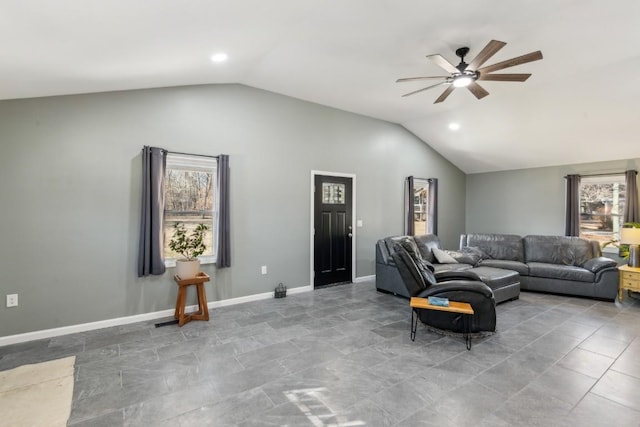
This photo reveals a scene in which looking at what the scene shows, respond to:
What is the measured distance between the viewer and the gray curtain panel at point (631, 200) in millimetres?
5402

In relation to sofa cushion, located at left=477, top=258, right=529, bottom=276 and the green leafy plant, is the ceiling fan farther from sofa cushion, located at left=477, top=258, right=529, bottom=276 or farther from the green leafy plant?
sofa cushion, located at left=477, top=258, right=529, bottom=276

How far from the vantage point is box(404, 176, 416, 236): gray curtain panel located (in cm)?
655

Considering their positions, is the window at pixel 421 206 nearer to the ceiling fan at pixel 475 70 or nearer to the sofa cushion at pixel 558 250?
the sofa cushion at pixel 558 250

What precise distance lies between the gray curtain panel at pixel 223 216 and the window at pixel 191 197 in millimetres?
119

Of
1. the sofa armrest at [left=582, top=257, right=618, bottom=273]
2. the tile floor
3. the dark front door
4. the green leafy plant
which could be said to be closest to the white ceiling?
the dark front door

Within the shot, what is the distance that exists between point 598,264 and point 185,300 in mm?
6056

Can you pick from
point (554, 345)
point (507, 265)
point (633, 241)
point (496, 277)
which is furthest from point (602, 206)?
point (554, 345)

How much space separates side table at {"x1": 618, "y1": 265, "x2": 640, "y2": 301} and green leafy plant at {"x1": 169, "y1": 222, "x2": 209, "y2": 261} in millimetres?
6183

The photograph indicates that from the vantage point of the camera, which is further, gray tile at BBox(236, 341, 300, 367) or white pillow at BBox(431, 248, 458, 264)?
white pillow at BBox(431, 248, 458, 264)

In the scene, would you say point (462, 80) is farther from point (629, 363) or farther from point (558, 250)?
point (558, 250)

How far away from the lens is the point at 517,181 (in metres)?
7.09

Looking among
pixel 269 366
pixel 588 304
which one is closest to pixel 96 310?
pixel 269 366

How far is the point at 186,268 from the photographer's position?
12.1 feet

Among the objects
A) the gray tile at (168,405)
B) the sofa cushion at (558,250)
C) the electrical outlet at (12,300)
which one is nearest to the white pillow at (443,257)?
the sofa cushion at (558,250)
